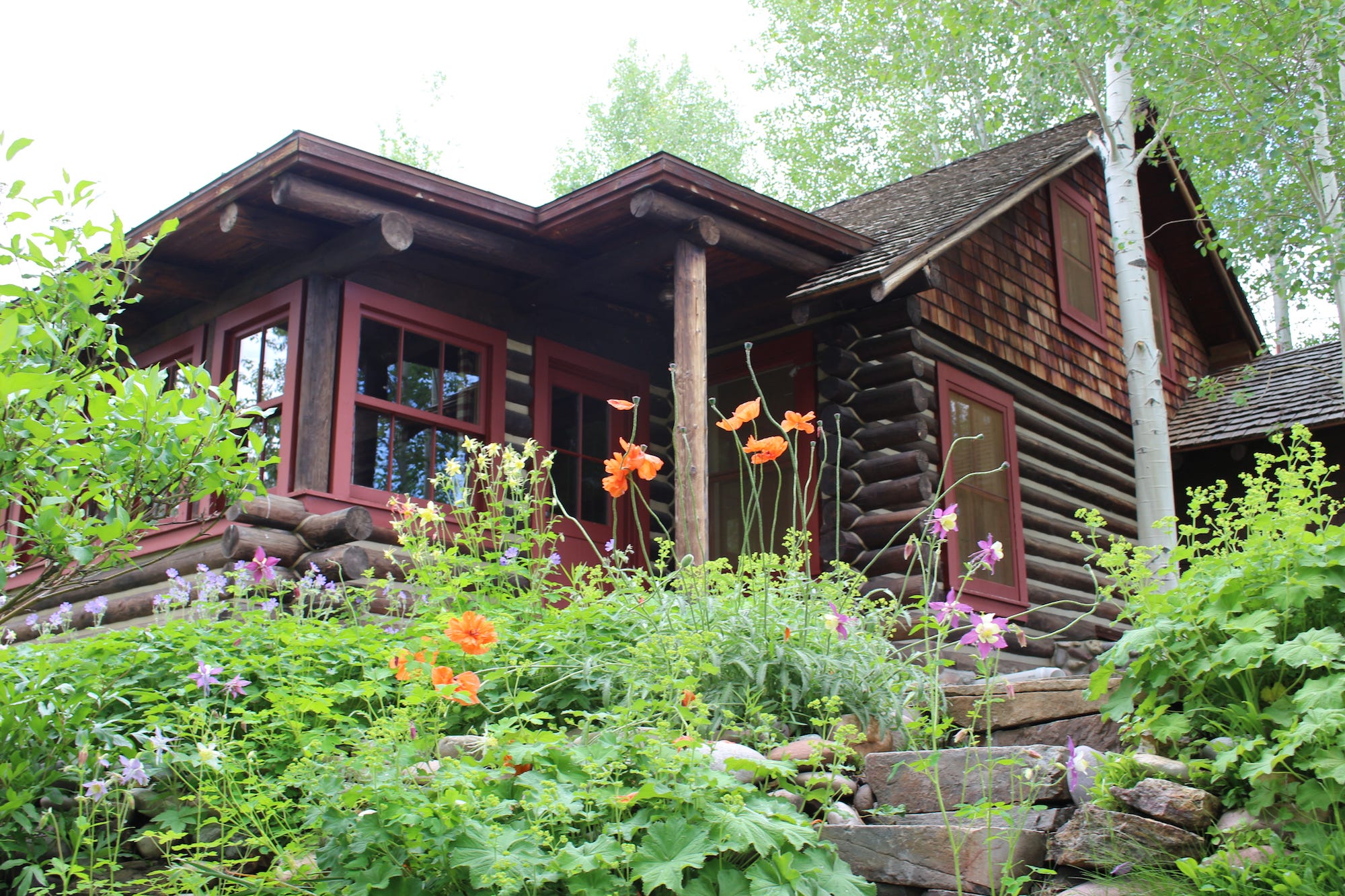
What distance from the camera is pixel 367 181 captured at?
6.60m

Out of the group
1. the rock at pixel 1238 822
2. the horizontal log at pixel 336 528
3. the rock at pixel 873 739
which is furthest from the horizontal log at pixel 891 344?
the rock at pixel 1238 822

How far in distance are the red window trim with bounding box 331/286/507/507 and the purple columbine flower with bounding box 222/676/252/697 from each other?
3447 millimetres

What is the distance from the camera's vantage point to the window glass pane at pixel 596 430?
8914 mm

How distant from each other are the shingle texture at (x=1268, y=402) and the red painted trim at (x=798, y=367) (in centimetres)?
497

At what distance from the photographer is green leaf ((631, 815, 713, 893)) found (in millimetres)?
2568

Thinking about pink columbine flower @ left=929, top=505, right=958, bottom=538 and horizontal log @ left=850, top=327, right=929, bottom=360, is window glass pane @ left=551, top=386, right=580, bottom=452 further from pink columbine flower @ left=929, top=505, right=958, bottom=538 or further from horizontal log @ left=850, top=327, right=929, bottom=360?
pink columbine flower @ left=929, top=505, right=958, bottom=538

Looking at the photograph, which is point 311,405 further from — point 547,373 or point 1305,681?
point 1305,681

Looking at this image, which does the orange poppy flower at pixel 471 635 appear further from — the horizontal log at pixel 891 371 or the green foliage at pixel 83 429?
the horizontal log at pixel 891 371

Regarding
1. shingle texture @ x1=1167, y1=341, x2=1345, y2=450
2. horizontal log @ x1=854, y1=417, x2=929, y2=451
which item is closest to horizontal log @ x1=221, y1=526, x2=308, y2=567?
horizontal log @ x1=854, y1=417, x2=929, y2=451

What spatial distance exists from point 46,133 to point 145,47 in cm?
3614

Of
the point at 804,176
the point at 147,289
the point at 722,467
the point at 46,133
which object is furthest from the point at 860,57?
the point at 46,133

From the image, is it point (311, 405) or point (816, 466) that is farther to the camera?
point (816, 466)

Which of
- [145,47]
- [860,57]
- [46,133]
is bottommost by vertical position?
[46,133]

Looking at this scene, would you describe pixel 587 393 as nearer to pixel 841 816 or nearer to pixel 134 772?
pixel 841 816
